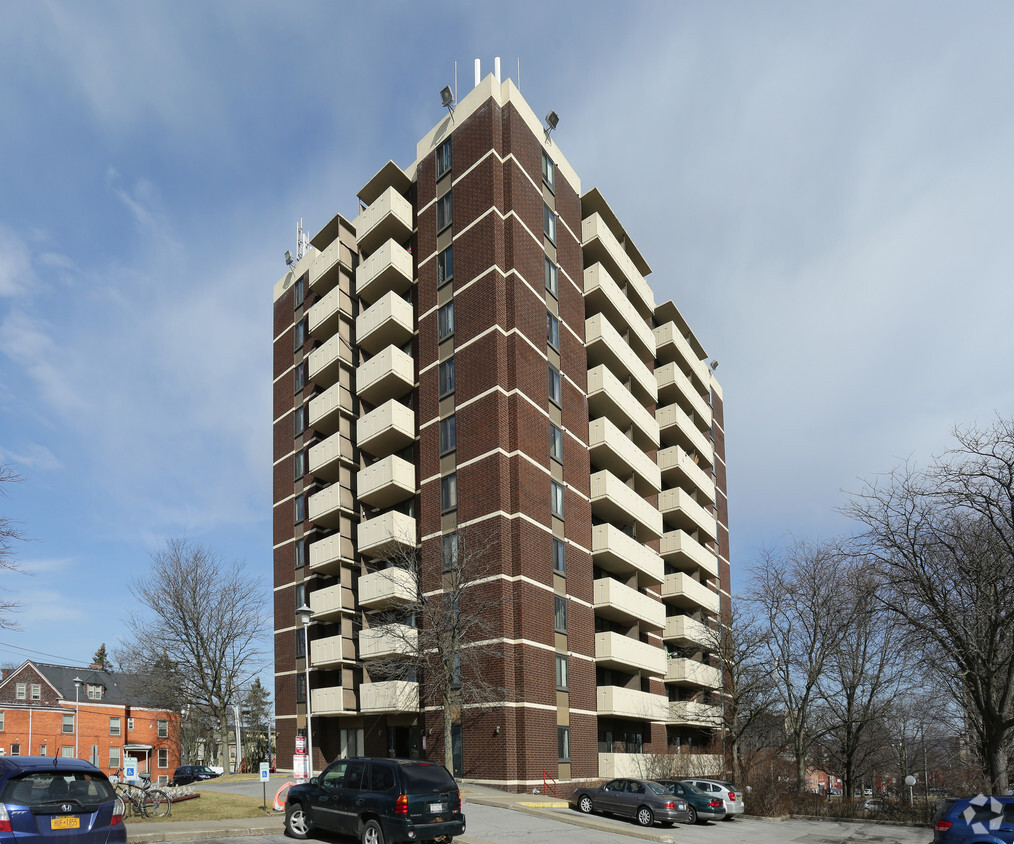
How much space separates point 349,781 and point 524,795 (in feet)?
45.3

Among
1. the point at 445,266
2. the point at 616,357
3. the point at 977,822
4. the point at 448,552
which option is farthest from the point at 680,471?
the point at 977,822

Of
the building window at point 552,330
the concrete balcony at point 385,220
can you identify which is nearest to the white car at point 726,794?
the building window at point 552,330

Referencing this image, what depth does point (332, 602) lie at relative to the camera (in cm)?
3791

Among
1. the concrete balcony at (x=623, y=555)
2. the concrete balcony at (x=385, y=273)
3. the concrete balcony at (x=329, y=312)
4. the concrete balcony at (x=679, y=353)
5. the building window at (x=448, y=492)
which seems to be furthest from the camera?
the concrete balcony at (x=679, y=353)

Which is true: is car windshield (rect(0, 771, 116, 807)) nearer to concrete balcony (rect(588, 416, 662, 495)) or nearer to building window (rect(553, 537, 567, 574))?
building window (rect(553, 537, 567, 574))

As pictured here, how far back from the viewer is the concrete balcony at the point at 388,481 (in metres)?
35.9

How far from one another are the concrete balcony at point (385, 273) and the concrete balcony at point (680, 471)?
1949 centimetres

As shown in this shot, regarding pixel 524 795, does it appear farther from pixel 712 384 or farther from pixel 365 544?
pixel 712 384

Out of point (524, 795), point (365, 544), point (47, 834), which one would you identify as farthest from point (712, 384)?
point (47, 834)

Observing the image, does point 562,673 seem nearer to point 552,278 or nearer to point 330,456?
point 330,456

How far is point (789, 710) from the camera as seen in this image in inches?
1688

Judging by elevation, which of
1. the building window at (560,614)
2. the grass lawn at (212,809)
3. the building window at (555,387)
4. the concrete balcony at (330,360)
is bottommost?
the grass lawn at (212,809)

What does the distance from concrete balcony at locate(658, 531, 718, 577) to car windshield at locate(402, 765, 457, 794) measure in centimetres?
3291

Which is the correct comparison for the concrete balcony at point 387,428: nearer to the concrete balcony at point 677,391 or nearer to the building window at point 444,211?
the building window at point 444,211
